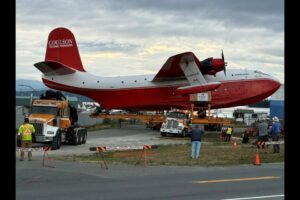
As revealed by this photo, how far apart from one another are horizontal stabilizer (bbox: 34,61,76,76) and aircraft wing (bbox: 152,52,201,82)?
7.88m

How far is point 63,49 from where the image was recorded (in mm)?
46938

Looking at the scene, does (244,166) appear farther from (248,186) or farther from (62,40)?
(62,40)

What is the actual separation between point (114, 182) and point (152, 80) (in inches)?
1194

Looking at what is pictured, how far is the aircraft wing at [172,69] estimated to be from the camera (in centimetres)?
3897

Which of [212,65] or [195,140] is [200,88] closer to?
[212,65]

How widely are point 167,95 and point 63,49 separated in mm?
11119

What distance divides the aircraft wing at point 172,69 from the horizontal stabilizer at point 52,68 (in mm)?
Answer: 7884

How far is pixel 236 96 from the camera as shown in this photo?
42188mm

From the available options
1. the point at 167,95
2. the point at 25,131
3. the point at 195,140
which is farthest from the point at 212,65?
the point at 25,131

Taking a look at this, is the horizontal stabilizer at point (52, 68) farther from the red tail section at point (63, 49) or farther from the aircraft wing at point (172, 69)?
the aircraft wing at point (172, 69)

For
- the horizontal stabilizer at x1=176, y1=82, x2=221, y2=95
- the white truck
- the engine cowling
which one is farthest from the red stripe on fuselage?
the white truck

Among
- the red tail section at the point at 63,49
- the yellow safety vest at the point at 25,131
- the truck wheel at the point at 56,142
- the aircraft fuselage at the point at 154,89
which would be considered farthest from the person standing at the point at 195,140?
the red tail section at the point at 63,49
